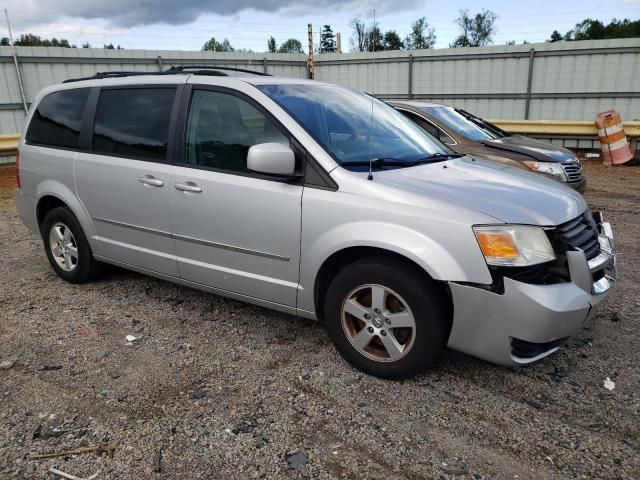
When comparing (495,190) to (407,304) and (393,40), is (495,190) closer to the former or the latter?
(407,304)

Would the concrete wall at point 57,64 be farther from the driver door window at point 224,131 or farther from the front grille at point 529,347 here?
the front grille at point 529,347

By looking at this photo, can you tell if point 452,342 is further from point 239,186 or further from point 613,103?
point 613,103

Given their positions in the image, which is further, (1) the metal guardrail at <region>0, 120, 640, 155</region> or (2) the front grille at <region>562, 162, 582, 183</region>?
(1) the metal guardrail at <region>0, 120, 640, 155</region>

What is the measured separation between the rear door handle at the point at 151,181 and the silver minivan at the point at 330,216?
1 centimetres

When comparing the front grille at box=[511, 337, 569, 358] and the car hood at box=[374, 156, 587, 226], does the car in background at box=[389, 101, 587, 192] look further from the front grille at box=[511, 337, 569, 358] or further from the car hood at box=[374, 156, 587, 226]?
the front grille at box=[511, 337, 569, 358]

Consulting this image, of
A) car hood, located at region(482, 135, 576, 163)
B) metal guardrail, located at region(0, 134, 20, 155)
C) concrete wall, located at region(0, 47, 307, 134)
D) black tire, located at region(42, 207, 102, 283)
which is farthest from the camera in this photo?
concrete wall, located at region(0, 47, 307, 134)

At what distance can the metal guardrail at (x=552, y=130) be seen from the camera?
37.3 ft

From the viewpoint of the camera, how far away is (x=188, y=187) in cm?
359

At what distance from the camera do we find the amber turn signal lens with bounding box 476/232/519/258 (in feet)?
8.71

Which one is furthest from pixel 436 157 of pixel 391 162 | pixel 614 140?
pixel 614 140

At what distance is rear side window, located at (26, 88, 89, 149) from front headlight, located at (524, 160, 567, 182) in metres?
5.33

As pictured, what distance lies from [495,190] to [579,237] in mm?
535

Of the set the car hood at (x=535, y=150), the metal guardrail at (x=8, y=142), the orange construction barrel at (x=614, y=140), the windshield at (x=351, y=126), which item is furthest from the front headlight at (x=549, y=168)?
the metal guardrail at (x=8, y=142)

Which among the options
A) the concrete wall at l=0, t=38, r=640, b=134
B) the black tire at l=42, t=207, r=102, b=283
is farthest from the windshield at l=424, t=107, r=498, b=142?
the black tire at l=42, t=207, r=102, b=283
